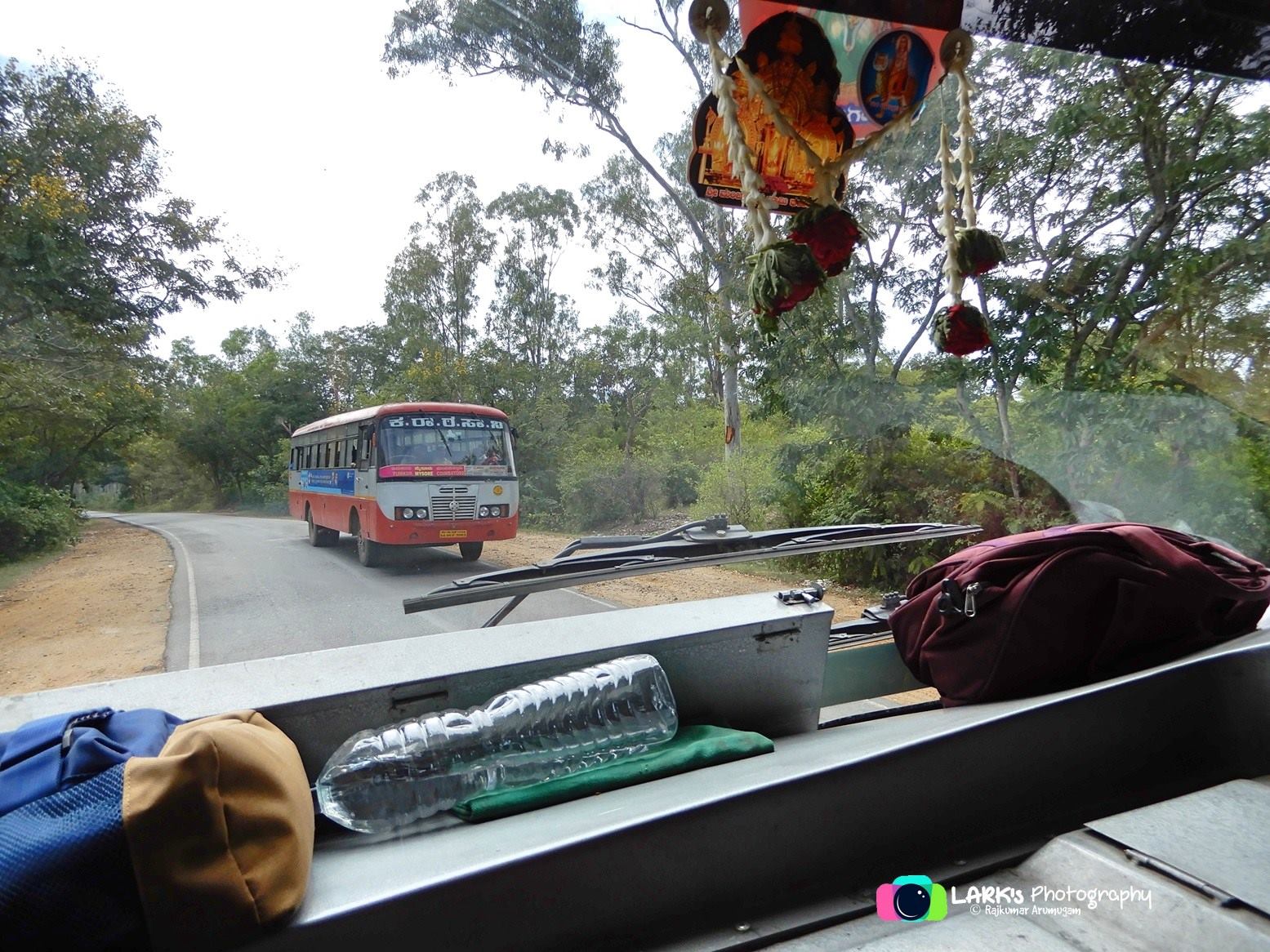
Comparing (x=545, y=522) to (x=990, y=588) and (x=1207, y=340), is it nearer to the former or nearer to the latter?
(x=990, y=588)

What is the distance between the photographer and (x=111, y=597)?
229cm

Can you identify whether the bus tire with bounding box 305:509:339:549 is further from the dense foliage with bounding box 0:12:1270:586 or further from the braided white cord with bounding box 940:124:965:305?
the braided white cord with bounding box 940:124:965:305

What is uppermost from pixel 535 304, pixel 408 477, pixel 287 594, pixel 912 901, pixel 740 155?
pixel 740 155

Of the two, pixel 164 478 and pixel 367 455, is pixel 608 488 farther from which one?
pixel 164 478

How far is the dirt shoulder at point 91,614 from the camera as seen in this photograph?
1955 mm

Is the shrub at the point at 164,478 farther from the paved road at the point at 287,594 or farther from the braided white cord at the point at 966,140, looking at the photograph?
the braided white cord at the point at 966,140

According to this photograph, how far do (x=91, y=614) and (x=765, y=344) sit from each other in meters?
2.35

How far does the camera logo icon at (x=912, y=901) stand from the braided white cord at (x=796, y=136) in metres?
1.43

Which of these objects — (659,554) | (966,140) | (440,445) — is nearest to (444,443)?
(440,445)

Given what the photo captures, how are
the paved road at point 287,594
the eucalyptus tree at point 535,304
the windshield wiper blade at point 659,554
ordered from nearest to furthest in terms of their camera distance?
the windshield wiper blade at point 659,554
the paved road at point 287,594
the eucalyptus tree at point 535,304

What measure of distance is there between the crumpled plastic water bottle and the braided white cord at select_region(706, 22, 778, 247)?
104 centimetres

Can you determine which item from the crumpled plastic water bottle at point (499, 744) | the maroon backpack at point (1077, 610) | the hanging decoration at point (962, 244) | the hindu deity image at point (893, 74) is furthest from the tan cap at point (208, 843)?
the hindu deity image at point (893, 74)

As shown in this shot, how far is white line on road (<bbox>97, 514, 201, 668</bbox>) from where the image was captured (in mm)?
2092

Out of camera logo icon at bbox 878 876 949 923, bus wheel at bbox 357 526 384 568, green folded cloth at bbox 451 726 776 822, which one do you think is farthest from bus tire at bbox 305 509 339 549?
camera logo icon at bbox 878 876 949 923
